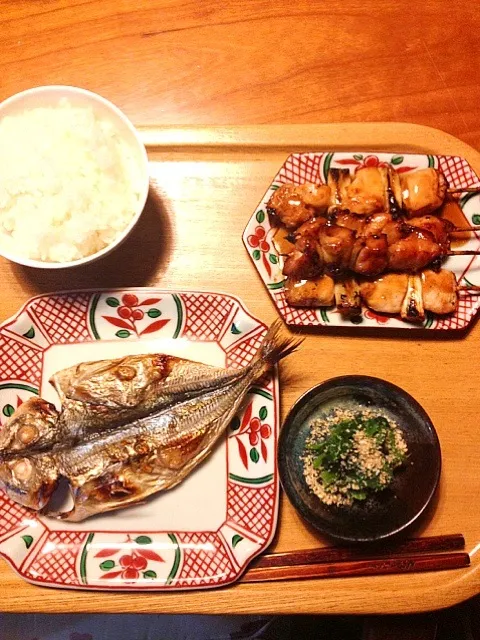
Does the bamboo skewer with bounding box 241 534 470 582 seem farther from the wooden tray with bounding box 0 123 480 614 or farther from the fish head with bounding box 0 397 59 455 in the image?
the fish head with bounding box 0 397 59 455

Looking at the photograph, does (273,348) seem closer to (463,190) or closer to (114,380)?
(114,380)

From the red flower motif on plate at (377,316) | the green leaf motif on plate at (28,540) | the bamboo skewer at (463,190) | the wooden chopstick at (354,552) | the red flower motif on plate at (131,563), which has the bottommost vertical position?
the wooden chopstick at (354,552)

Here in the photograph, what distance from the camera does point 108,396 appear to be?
1905 millimetres

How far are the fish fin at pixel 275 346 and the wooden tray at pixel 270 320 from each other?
0.08m

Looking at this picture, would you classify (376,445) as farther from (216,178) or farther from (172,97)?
(172,97)

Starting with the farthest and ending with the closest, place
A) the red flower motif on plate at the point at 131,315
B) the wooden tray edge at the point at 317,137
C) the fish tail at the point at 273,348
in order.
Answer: the wooden tray edge at the point at 317,137
the red flower motif on plate at the point at 131,315
the fish tail at the point at 273,348

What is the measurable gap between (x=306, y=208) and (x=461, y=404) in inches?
34.6

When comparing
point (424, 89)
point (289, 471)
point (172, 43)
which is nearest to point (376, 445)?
point (289, 471)

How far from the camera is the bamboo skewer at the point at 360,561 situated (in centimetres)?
191

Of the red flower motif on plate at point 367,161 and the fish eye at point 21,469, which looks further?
the red flower motif on plate at point 367,161

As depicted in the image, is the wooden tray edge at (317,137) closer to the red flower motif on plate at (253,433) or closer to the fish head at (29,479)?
the red flower motif on plate at (253,433)

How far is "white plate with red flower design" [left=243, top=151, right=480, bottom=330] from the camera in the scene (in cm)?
204

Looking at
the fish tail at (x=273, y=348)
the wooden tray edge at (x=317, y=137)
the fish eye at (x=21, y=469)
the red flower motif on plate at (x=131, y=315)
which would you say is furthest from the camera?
the wooden tray edge at (x=317, y=137)

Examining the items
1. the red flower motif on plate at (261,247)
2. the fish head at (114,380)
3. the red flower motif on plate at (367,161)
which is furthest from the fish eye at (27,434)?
the red flower motif on plate at (367,161)
